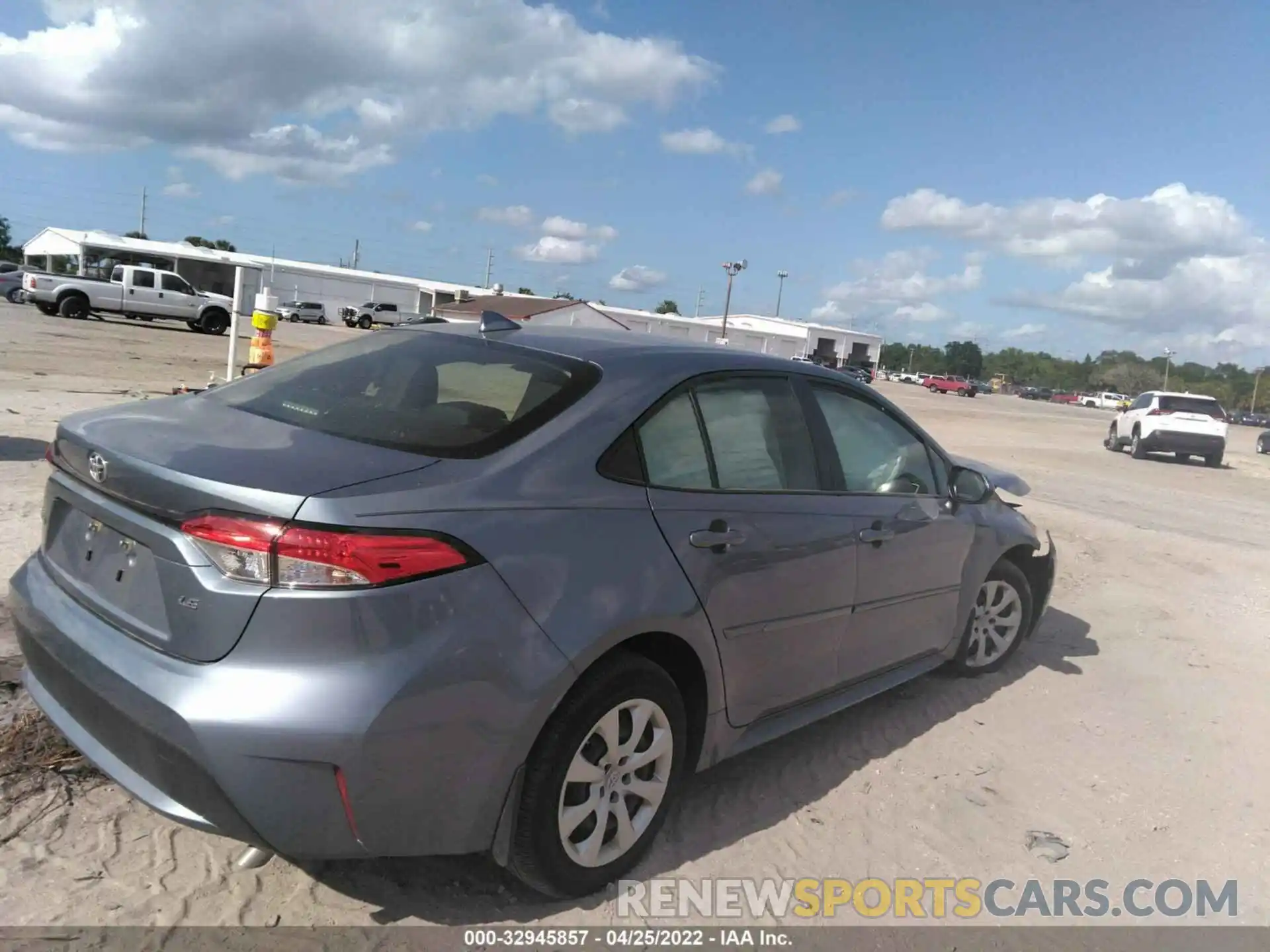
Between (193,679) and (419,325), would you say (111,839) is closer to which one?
(193,679)

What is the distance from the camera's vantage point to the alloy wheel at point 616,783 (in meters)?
2.63

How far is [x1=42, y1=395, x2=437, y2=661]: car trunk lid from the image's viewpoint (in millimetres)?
2221

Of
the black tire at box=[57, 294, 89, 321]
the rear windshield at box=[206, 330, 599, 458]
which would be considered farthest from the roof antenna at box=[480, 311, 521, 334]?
the black tire at box=[57, 294, 89, 321]

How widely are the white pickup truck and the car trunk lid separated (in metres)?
31.3

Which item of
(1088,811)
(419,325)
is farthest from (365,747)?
(1088,811)

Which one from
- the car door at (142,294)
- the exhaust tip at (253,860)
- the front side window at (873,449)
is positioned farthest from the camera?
the car door at (142,294)

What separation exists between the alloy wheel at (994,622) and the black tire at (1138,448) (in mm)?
19888

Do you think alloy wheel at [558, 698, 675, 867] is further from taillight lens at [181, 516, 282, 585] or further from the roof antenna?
the roof antenna

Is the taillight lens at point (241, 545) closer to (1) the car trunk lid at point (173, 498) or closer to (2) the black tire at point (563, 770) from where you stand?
(1) the car trunk lid at point (173, 498)

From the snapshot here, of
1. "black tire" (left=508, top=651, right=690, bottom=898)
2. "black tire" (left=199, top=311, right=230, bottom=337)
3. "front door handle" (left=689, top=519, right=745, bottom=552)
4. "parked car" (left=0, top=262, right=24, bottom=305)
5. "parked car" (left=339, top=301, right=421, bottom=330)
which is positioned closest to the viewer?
"black tire" (left=508, top=651, right=690, bottom=898)

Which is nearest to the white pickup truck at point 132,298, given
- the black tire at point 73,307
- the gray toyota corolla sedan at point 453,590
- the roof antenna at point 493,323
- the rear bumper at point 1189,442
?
the black tire at point 73,307

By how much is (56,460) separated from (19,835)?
1.13 metres

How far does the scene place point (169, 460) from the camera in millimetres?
2402

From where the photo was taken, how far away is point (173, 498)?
2.30m
